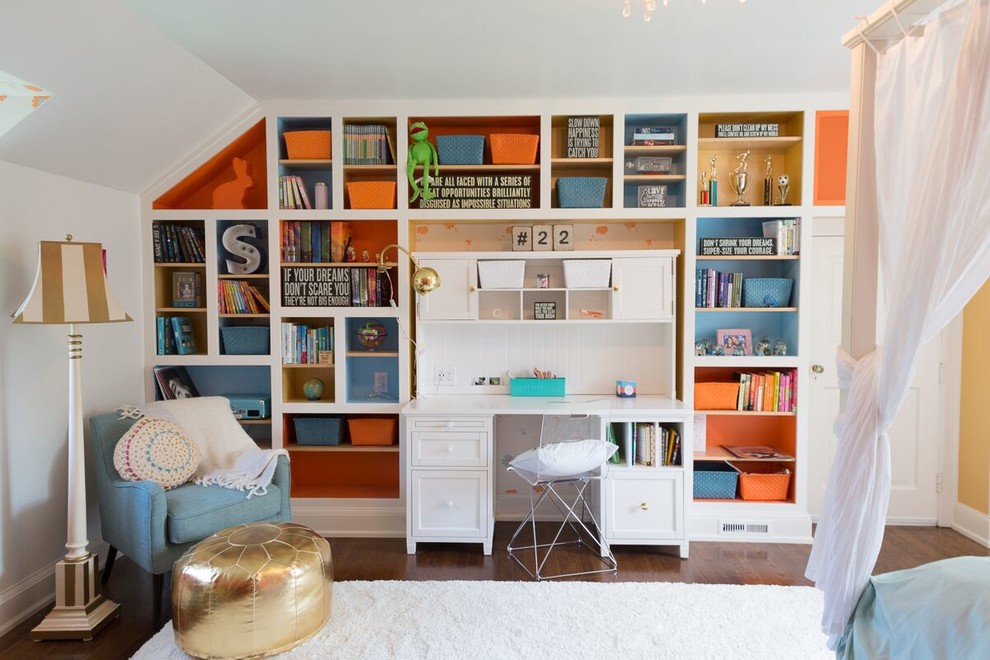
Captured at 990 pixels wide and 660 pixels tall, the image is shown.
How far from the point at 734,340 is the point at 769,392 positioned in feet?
1.25

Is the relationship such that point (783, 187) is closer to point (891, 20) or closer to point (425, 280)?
point (891, 20)

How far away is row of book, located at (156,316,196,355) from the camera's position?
359 centimetres

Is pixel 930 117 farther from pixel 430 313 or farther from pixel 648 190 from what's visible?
pixel 430 313

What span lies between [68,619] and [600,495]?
8.57 feet

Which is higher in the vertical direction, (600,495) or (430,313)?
(430,313)

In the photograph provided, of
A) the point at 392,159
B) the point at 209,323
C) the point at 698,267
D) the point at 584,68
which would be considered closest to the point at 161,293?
the point at 209,323

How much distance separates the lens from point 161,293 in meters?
3.67

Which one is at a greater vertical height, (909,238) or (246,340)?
(909,238)

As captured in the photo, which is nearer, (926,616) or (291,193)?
(926,616)

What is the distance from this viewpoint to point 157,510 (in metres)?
2.49

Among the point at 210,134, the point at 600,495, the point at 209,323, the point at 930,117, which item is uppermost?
the point at 210,134

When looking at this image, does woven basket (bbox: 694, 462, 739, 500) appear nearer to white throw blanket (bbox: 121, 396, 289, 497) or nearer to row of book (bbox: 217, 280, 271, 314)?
white throw blanket (bbox: 121, 396, 289, 497)

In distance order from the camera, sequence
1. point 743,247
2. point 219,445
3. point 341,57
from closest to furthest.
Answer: point 341,57
point 219,445
point 743,247

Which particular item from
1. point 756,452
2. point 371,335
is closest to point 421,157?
point 371,335
